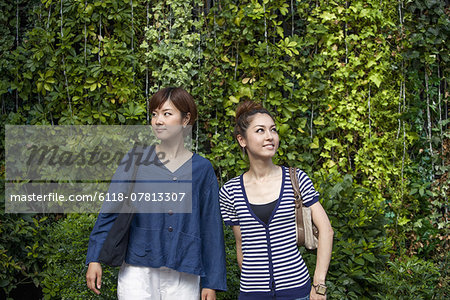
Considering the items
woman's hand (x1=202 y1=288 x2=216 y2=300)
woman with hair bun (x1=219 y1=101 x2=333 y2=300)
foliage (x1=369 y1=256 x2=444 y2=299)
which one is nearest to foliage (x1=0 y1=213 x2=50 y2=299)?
woman's hand (x1=202 y1=288 x2=216 y2=300)

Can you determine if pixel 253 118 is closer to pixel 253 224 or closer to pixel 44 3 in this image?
pixel 253 224

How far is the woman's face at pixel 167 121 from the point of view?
2.36 metres

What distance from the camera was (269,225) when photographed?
2236 mm

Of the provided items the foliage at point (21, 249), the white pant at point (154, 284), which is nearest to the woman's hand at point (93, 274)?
the white pant at point (154, 284)

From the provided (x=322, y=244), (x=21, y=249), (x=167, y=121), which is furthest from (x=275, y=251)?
(x=21, y=249)

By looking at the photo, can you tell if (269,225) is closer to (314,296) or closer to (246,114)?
(314,296)

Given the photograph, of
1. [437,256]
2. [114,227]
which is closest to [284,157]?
[437,256]

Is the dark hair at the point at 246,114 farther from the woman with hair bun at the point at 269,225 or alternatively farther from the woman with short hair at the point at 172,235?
the woman with short hair at the point at 172,235

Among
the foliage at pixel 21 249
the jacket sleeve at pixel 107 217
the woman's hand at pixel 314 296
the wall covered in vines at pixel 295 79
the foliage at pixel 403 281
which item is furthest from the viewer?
the wall covered in vines at pixel 295 79

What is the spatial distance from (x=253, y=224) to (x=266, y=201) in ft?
0.42

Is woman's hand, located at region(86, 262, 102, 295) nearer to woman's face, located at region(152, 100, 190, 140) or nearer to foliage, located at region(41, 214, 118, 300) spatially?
woman's face, located at region(152, 100, 190, 140)

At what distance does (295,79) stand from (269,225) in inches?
90.5

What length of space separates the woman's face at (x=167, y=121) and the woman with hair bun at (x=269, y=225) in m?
0.35

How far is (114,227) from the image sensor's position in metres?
2.27
